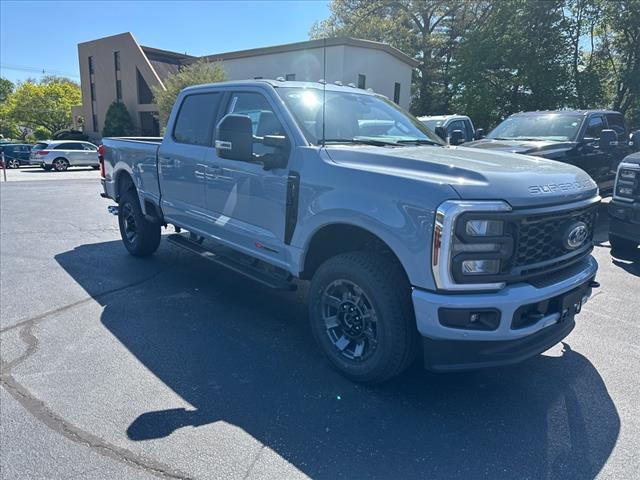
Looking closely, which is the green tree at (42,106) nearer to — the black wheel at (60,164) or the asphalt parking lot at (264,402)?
the black wheel at (60,164)

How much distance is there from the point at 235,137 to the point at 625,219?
510 centimetres

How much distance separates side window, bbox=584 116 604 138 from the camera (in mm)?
8852

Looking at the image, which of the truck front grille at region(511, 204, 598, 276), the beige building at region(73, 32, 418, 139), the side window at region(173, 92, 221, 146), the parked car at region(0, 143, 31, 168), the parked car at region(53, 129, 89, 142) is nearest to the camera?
the truck front grille at region(511, 204, 598, 276)

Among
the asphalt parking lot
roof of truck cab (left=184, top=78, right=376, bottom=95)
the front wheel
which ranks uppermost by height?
roof of truck cab (left=184, top=78, right=376, bottom=95)

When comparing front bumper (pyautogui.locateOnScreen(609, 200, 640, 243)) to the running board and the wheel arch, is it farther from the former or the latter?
the running board

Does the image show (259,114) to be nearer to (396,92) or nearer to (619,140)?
(619,140)

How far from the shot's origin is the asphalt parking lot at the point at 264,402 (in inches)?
103

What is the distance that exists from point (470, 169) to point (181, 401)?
236cm

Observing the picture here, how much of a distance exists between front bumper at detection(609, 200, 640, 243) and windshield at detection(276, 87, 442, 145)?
10.2 feet

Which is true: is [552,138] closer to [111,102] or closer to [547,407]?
[547,407]

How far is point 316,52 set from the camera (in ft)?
80.2

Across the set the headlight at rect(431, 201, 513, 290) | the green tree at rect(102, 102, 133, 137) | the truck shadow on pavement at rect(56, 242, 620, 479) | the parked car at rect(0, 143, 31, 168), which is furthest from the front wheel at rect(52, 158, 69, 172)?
the headlight at rect(431, 201, 513, 290)

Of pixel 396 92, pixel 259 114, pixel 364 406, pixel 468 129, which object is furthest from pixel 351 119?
pixel 396 92

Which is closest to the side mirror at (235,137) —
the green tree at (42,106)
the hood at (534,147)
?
the hood at (534,147)
